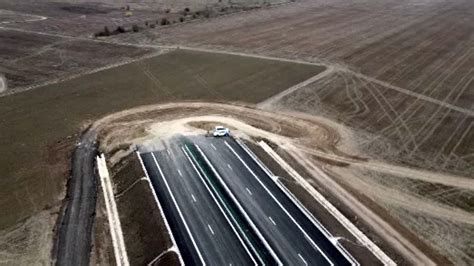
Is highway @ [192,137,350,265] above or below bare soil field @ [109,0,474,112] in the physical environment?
below

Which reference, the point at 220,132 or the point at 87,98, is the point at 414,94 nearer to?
the point at 220,132

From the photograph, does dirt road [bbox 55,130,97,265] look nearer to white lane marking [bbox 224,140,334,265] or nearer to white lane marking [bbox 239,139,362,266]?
white lane marking [bbox 224,140,334,265]

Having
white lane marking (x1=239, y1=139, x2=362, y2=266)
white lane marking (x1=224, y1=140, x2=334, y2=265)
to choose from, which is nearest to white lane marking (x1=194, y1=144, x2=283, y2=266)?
white lane marking (x1=224, y1=140, x2=334, y2=265)

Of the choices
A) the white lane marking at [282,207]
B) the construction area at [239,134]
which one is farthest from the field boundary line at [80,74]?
the white lane marking at [282,207]

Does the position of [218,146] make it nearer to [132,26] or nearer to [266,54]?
[266,54]

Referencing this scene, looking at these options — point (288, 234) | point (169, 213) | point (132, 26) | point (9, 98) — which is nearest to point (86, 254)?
point (169, 213)

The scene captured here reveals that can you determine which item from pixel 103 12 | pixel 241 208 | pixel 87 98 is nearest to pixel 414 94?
pixel 241 208
